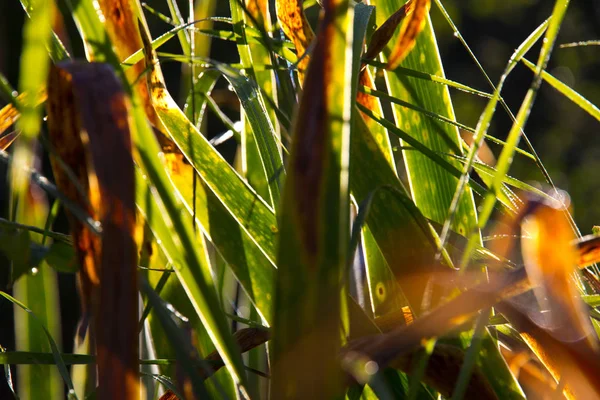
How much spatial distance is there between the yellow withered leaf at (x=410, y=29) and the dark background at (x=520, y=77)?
6.62ft

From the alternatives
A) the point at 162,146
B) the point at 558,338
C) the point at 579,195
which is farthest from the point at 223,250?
the point at 579,195

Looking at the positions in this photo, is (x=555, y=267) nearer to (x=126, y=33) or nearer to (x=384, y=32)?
(x=384, y=32)

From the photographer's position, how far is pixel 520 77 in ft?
9.78

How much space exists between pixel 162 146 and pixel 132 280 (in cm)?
17

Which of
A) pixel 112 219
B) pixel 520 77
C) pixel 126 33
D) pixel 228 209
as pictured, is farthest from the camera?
pixel 520 77

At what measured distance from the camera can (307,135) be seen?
0.26 m

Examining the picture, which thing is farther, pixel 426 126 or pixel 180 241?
pixel 426 126

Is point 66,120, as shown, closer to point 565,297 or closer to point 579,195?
point 565,297

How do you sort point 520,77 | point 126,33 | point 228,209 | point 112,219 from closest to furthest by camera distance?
1. point 112,219
2. point 228,209
3. point 126,33
4. point 520,77

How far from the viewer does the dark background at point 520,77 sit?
8.38 ft

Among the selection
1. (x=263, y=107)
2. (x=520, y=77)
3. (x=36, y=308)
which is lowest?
(x=520, y=77)

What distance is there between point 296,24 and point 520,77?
273cm

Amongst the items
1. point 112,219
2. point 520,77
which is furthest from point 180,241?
point 520,77

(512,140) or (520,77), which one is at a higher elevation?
(512,140)
